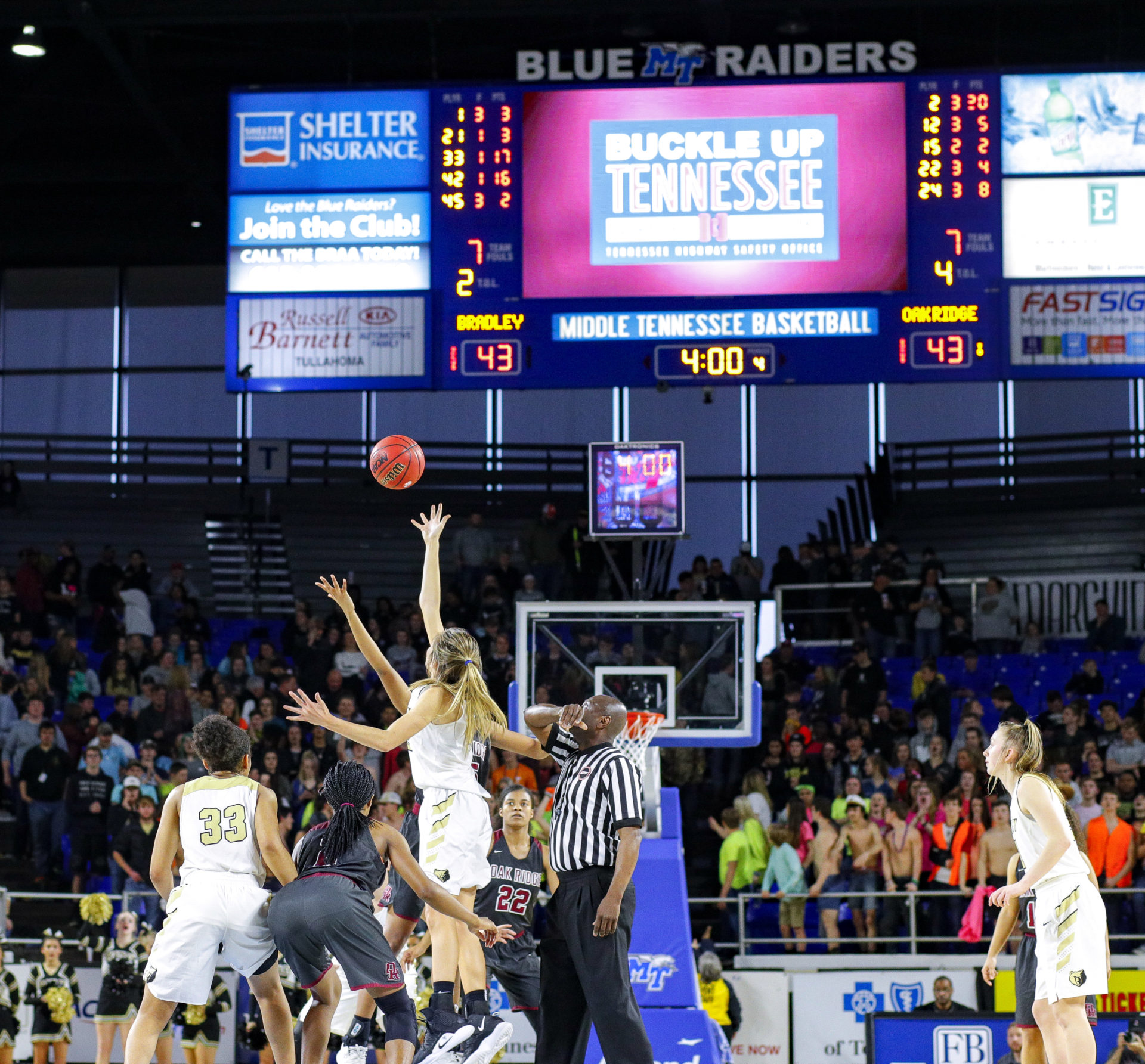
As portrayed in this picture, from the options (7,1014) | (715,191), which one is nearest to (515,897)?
(7,1014)

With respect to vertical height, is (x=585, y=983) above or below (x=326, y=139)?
below

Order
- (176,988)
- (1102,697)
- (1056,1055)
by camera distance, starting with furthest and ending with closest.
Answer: (1102,697) → (1056,1055) → (176,988)

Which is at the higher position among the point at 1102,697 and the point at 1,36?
Result: the point at 1,36

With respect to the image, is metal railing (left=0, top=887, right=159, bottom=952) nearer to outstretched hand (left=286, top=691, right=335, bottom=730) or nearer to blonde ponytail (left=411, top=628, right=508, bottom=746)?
blonde ponytail (left=411, top=628, right=508, bottom=746)

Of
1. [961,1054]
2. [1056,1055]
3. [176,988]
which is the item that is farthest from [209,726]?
[961,1054]

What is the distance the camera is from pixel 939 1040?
1303 centimetres

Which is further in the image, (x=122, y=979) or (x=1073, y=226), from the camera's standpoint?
(x=1073, y=226)

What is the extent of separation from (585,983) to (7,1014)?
9918 millimetres

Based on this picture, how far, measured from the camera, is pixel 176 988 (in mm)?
7309

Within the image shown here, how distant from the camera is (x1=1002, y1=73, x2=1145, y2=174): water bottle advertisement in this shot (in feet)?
52.6

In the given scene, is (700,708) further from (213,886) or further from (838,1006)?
(213,886)

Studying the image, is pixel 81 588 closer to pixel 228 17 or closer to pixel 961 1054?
pixel 228 17

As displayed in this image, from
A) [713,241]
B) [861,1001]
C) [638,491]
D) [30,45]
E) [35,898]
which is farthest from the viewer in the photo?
[30,45]

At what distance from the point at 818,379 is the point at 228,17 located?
7913mm
